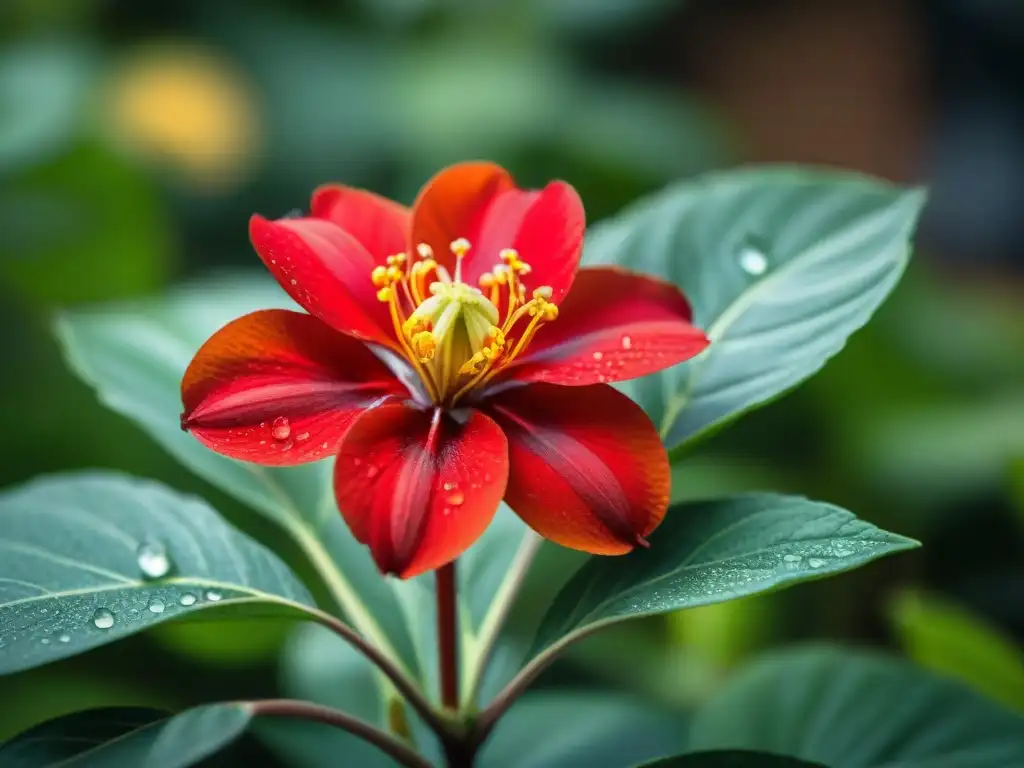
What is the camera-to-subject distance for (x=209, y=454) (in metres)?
0.73

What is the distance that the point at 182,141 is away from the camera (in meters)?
1.86

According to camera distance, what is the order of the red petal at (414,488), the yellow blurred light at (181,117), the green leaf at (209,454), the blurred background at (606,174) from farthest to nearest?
1. the yellow blurred light at (181,117)
2. the blurred background at (606,174)
3. the green leaf at (209,454)
4. the red petal at (414,488)

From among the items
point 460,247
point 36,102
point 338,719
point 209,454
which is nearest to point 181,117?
point 36,102

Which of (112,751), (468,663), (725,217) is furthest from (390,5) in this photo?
(112,751)

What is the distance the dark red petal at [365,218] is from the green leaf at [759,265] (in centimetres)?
18

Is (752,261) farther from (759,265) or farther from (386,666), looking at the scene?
(386,666)

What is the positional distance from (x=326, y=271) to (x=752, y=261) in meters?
0.32

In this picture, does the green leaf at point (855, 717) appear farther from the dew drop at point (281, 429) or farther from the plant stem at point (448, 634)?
the dew drop at point (281, 429)

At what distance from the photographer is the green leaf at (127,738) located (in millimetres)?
483

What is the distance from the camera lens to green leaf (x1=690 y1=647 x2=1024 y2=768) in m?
0.66

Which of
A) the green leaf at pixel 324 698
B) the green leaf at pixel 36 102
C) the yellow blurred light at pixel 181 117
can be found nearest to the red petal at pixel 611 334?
the green leaf at pixel 324 698

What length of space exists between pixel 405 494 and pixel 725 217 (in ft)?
1.26

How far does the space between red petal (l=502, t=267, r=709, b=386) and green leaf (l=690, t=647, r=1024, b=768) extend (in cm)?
29

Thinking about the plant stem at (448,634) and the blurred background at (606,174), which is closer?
the plant stem at (448,634)
